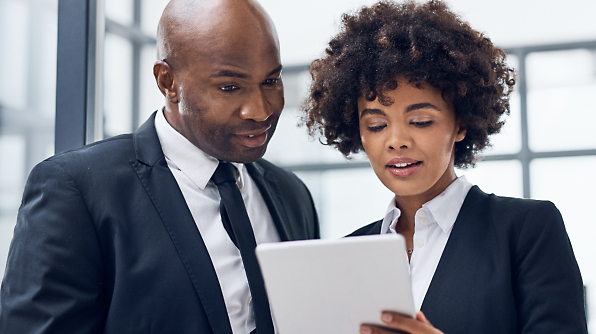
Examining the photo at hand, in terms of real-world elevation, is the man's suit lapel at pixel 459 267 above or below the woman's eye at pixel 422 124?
below

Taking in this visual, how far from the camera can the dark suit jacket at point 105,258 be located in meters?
1.60

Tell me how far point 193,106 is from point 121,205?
0.35 metres

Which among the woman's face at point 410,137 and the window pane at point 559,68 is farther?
the window pane at point 559,68

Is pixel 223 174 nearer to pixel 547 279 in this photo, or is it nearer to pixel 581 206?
pixel 547 279

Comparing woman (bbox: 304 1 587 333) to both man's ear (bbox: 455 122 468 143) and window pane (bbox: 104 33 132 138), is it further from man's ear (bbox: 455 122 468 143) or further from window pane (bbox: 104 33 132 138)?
window pane (bbox: 104 33 132 138)

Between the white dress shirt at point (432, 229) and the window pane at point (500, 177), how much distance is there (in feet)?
1.80

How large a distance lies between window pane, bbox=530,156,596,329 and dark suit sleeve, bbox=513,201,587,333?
637 mm

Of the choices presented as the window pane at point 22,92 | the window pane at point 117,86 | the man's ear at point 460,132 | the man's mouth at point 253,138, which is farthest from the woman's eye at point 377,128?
the window pane at point 22,92

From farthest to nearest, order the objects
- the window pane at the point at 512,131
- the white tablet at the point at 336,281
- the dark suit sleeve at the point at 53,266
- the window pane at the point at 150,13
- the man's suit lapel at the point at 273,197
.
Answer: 1. the window pane at the point at 150,13
2. the window pane at the point at 512,131
3. the man's suit lapel at the point at 273,197
4. the dark suit sleeve at the point at 53,266
5. the white tablet at the point at 336,281

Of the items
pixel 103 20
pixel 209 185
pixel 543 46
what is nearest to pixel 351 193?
pixel 209 185

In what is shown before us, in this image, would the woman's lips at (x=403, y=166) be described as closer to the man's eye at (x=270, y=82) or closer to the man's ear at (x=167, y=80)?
the man's eye at (x=270, y=82)

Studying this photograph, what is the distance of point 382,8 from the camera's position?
1.82 m

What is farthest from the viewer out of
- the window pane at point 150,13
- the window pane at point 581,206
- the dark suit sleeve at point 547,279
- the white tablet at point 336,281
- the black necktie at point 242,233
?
the window pane at point 150,13

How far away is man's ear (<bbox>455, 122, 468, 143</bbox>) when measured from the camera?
1.76 meters
